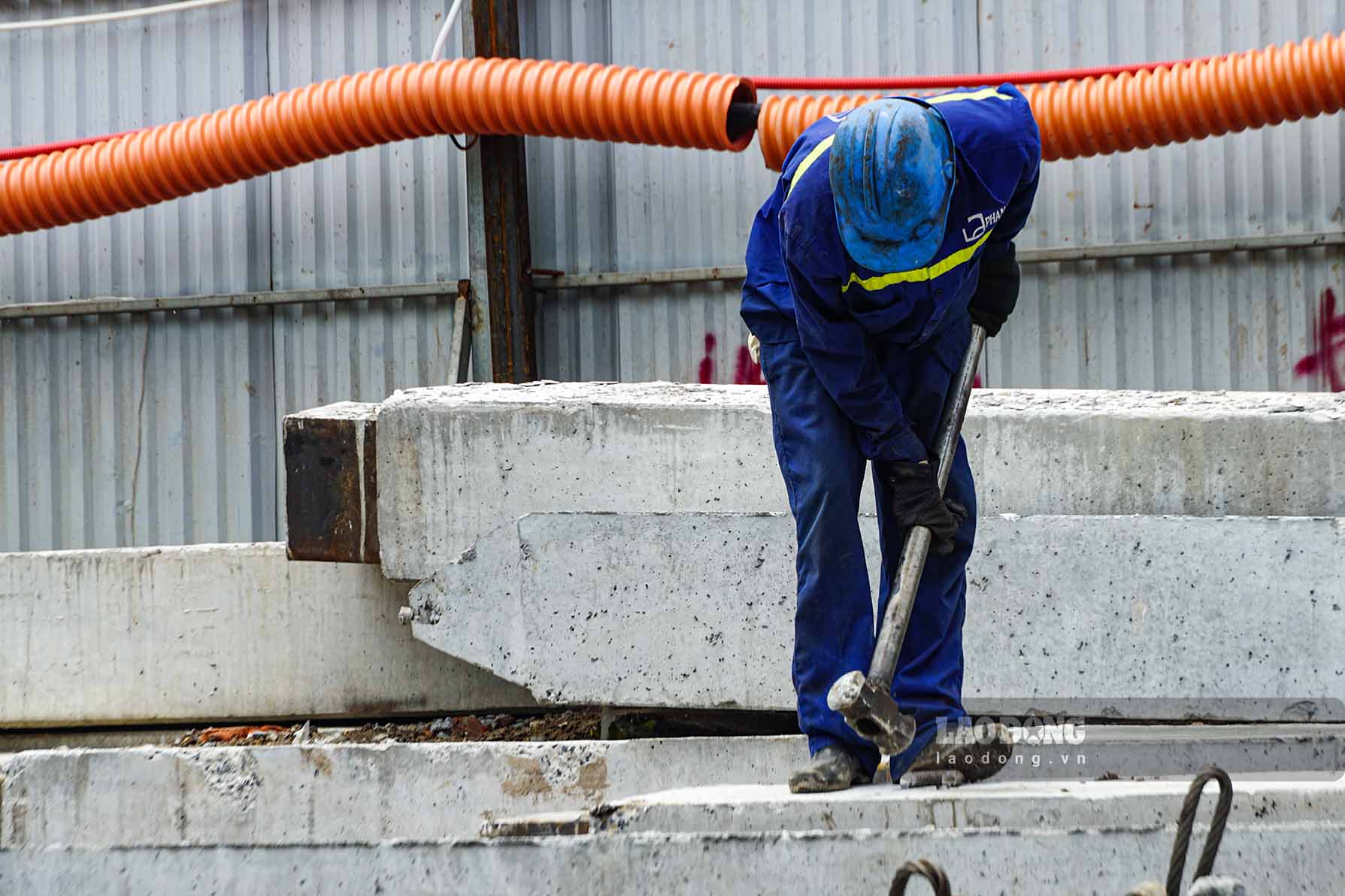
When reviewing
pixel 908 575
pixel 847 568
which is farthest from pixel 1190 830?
pixel 847 568

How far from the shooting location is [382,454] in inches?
138

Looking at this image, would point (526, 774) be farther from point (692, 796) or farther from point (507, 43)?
point (507, 43)

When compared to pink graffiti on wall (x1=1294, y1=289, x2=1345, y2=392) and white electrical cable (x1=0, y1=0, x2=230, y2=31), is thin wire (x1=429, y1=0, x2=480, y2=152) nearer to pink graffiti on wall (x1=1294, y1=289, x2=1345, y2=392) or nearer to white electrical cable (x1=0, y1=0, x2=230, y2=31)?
white electrical cable (x1=0, y1=0, x2=230, y2=31)

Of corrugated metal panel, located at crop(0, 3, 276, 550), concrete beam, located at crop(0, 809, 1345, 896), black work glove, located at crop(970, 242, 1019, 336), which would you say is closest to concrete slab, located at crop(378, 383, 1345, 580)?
black work glove, located at crop(970, 242, 1019, 336)

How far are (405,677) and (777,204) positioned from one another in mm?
2007

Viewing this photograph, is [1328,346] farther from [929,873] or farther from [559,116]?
[929,873]

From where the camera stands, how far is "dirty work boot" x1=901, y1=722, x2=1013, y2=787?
234 centimetres

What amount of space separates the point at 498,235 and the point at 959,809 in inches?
179

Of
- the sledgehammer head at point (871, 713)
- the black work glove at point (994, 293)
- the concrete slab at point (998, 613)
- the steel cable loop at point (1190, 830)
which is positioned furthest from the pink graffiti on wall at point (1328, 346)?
the steel cable loop at point (1190, 830)

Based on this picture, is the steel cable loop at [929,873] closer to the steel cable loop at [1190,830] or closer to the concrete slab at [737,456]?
the steel cable loop at [1190,830]

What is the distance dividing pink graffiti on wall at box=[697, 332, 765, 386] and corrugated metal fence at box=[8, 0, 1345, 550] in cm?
2

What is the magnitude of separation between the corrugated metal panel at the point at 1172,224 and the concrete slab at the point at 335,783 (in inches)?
131

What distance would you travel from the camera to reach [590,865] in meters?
1.85

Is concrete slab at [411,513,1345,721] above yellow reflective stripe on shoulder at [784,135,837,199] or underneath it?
underneath
